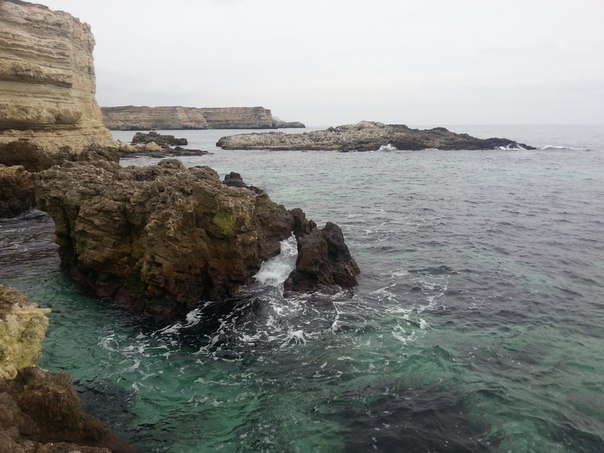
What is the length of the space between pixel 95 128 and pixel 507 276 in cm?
5502

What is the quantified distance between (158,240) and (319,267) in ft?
21.9

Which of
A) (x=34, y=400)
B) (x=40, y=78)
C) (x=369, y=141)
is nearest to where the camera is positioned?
(x=34, y=400)

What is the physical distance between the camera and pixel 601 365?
1192cm

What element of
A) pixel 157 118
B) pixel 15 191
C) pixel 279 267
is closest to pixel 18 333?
pixel 279 267

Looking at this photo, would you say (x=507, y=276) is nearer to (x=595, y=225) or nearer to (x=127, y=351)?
(x=595, y=225)

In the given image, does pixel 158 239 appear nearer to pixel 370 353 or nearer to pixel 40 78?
pixel 370 353

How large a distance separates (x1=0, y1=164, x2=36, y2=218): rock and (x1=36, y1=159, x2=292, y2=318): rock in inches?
558

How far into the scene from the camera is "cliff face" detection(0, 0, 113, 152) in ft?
132

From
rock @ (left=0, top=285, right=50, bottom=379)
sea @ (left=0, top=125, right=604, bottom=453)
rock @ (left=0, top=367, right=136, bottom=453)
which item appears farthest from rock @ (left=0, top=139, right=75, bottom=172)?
rock @ (left=0, top=367, right=136, bottom=453)

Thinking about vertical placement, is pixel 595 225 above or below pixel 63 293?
above

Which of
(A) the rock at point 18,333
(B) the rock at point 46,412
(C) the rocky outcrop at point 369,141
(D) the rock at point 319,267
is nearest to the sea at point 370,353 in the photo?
(D) the rock at point 319,267

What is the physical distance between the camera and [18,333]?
7.57m

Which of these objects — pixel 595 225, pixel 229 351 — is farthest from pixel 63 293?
pixel 595 225

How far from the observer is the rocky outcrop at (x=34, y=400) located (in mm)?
6008
